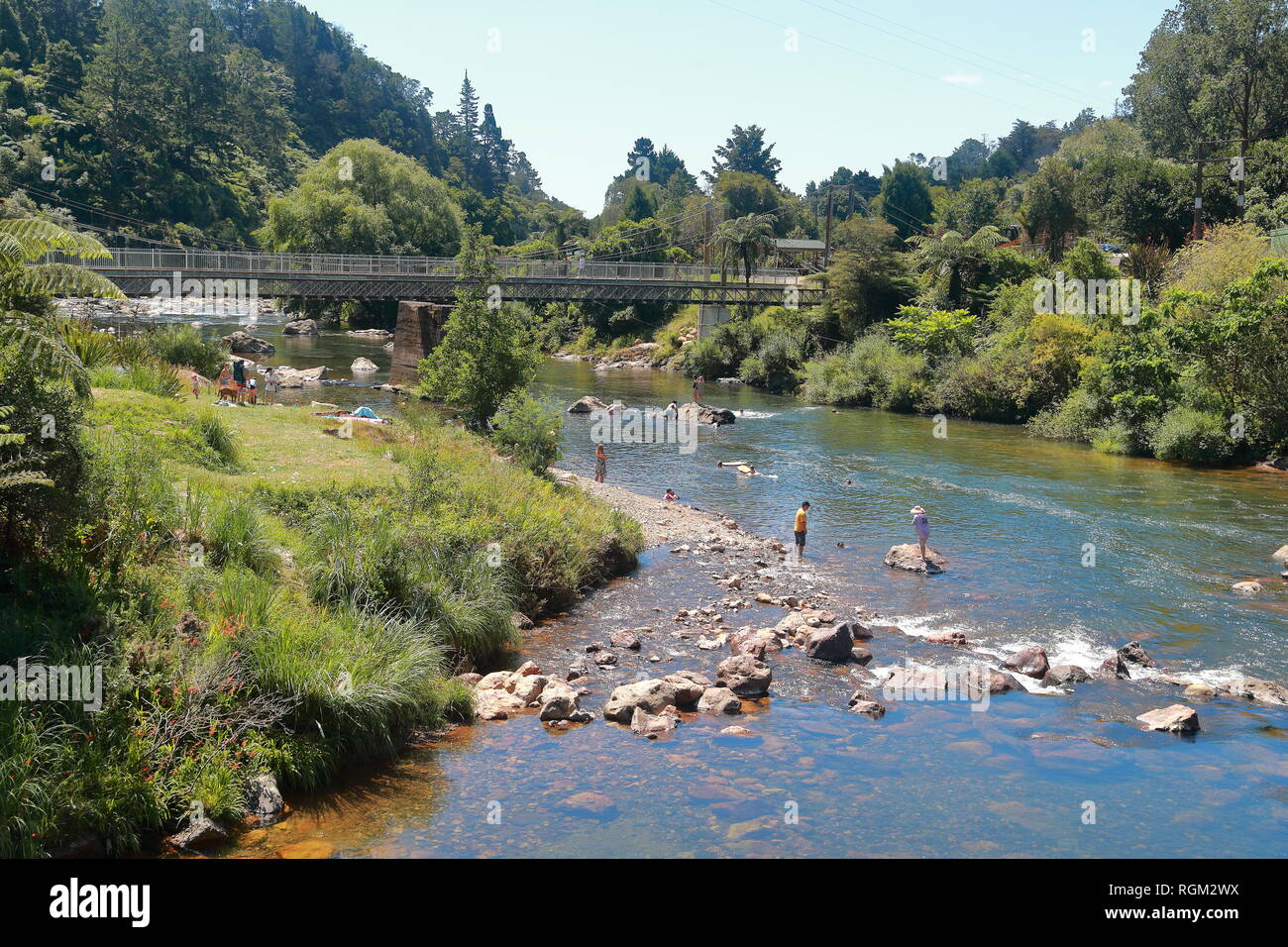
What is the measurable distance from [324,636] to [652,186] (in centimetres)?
13180

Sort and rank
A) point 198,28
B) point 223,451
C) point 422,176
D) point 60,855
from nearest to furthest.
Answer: point 60,855
point 223,451
point 422,176
point 198,28

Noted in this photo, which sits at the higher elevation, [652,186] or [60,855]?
[652,186]

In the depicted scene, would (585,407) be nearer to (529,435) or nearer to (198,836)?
(529,435)

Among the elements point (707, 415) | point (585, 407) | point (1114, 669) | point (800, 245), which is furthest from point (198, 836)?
point (800, 245)

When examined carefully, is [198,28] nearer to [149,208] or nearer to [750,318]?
[149,208]

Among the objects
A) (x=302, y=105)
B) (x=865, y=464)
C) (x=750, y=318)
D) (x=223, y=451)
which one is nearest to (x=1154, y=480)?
(x=865, y=464)

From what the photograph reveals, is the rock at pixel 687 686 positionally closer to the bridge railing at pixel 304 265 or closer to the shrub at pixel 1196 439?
the bridge railing at pixel 304 265

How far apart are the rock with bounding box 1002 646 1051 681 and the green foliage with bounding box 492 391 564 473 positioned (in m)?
13.2

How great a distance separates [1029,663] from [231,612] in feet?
42.9

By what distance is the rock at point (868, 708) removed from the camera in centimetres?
1464

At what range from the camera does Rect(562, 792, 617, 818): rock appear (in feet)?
36.4

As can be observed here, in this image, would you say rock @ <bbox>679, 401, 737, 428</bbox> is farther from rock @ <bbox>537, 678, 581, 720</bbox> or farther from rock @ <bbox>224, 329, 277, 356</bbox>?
rock @ <bbox>537, 678, 581, 720</bbox>

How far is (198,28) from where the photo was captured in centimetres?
11531

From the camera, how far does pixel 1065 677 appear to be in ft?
53.7
